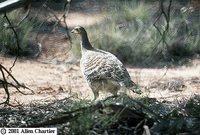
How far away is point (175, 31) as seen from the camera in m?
15.0

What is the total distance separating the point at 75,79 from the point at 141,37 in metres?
3.09

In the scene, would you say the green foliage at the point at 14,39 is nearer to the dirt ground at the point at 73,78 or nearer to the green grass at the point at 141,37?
the dirt ground at the point at 73,78

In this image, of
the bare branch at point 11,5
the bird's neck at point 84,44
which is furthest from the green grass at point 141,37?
the bare branch at point 11,5

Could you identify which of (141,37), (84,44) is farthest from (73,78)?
(141,37)

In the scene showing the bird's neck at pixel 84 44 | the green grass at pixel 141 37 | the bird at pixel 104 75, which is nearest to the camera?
the bird at pixel 104 75

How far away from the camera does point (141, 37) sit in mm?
14688

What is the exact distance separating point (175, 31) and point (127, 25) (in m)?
1.30

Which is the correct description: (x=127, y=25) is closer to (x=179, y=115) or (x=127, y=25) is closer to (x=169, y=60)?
(x=169, y=60)

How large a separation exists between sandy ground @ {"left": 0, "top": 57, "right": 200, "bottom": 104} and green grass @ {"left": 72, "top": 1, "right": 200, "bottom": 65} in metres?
0.57

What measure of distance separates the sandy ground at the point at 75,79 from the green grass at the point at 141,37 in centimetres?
57

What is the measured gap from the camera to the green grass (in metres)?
13.9

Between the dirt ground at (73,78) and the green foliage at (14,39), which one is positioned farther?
the green foliage at (14,39)

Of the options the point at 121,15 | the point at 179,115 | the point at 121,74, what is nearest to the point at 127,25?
the point at 121,15

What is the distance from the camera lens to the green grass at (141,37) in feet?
45.6
